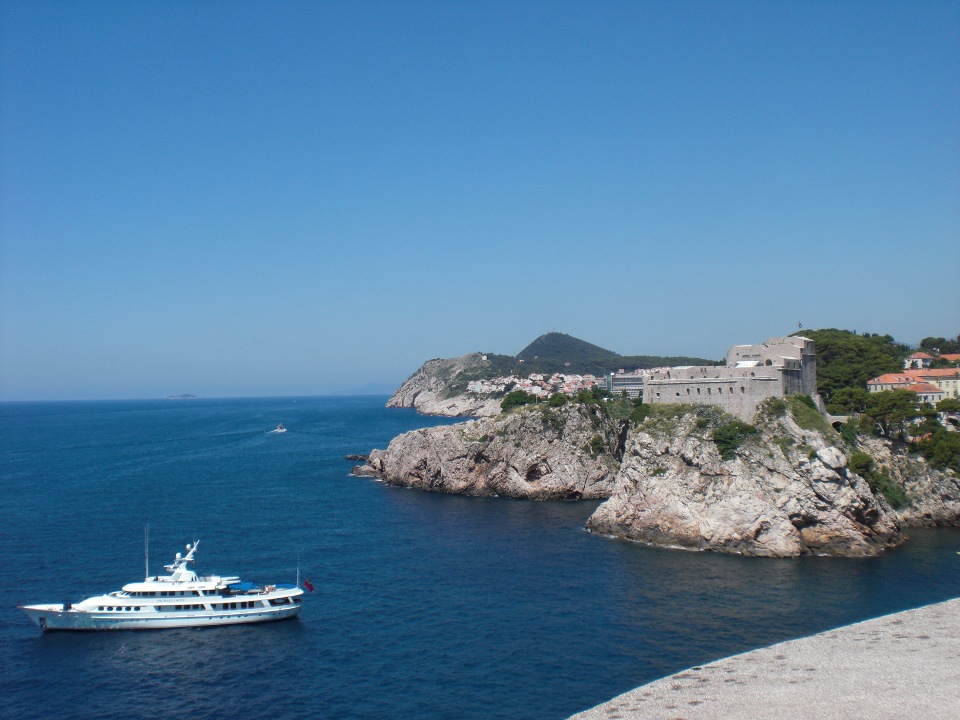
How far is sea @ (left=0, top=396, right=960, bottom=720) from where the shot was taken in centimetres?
2834

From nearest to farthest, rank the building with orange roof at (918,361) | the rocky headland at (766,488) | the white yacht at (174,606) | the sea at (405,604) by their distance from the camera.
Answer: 1. the sea at (405,604)
2. the white yacht at (174,606)
3. the rocky headland at (766,488)
4. the building with orange roof at (918,361)

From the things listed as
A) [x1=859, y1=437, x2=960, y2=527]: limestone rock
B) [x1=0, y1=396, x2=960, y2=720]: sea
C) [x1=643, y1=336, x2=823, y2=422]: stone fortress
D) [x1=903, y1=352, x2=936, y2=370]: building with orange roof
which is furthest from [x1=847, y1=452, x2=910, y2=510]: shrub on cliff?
[x1=903, y1=352, x2=936, y2=370]: building with orange roof

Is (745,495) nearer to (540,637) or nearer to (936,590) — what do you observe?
(936,590)

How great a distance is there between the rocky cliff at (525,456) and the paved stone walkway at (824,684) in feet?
134

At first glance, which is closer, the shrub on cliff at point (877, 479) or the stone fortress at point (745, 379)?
the shrub on cliff at point (877, 479)

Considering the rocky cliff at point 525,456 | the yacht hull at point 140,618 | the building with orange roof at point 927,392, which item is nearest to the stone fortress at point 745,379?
the building with orange roof at point 927,392

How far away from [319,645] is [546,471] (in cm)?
4178

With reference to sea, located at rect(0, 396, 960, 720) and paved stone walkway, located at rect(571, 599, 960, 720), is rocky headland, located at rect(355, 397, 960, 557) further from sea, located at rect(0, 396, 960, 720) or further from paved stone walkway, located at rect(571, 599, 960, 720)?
paved stone walkway, located at rect(571, 599, 960, 720)

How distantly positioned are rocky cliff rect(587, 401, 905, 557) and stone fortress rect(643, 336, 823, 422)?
167cm

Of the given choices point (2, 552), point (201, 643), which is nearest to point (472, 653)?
point (201, 643)

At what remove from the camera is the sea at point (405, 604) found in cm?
2834

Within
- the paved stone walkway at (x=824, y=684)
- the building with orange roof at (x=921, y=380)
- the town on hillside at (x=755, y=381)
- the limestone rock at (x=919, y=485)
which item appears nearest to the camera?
the paved stone walkway at (x=824, y=684)

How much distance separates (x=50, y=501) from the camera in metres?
69.5

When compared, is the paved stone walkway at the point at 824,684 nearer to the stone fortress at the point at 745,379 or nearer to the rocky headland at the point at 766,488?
the rocky headland at the point at 766,488
